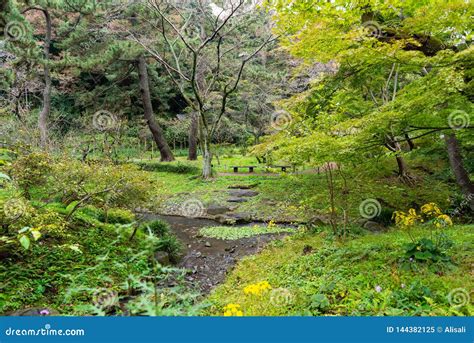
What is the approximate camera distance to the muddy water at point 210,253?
648 centimetres

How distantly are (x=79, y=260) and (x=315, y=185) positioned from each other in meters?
9.82

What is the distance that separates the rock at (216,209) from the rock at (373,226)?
5.31 meters

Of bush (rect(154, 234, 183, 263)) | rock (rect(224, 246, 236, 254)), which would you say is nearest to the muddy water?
rock (rect(224, 246, 236, 254))

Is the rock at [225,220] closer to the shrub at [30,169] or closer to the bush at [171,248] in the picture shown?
the bush at [171,248]

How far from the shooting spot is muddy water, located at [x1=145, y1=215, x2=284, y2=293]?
648cm

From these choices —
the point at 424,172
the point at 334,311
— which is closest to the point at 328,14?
the point at 334,311

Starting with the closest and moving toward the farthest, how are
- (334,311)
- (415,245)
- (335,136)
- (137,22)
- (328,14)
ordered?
(334,311) → (415,245) → (328,14) → (335,136) → (137,22)

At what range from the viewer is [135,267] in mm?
6031

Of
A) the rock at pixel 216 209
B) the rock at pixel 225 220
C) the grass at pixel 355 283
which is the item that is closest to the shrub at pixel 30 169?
the grass at pixel 355 283

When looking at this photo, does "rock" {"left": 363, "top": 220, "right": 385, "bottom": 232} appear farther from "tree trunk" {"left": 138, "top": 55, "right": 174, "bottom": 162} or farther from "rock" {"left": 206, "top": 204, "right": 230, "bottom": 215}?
"tree trunk" {"left": 138, "top": 55, "right": 174, "bottom": 162}

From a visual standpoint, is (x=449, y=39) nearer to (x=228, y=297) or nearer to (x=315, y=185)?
(x=228, y=297)

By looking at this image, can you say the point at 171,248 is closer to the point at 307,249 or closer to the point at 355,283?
the point at 307,249

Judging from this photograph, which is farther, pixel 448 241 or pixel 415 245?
pixel 448 241

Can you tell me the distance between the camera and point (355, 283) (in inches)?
165
